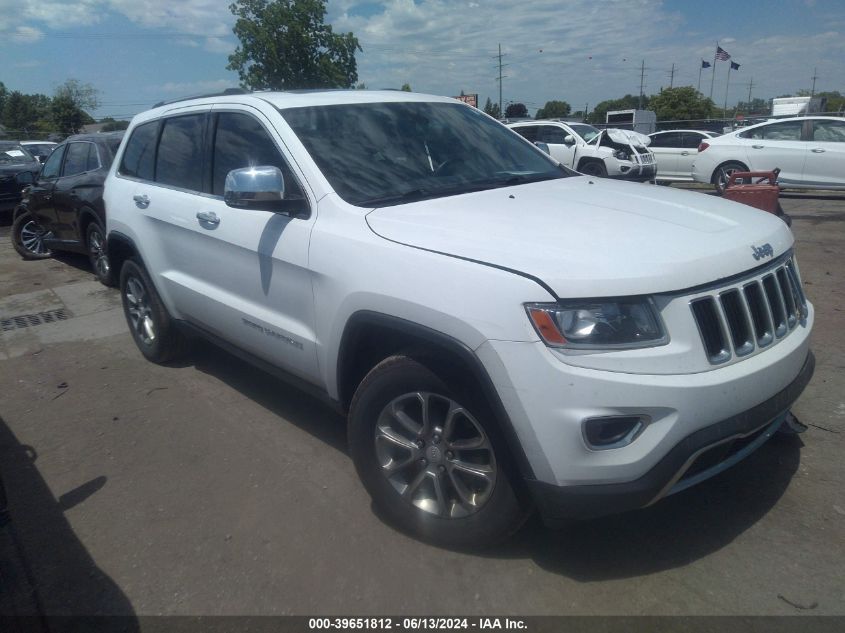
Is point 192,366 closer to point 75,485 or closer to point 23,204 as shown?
point 75,485

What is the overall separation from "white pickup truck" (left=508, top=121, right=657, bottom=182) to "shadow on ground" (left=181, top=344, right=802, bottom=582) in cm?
1233

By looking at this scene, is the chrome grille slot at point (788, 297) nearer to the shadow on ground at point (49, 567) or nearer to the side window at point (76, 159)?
the shadow on ground at point (49, 567)

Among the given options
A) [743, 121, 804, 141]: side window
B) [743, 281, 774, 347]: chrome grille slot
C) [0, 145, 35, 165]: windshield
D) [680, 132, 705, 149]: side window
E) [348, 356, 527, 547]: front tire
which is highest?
[743, 281, 774, 347]: chrome grille slot

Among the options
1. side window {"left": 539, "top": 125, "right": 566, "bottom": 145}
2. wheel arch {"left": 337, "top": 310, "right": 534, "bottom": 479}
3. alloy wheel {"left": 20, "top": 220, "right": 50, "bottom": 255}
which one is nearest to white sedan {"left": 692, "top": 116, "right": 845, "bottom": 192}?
side window {"left": 539, "top": 125, "right": 566, "bottom": 145}

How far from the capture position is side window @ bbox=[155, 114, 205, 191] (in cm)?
432

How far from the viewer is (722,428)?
7.88 ft

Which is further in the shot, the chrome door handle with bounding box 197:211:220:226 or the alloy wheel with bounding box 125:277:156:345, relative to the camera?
the alloy wheel with bounding box 125:277:156:345

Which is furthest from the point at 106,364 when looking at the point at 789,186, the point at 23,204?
the point at 789,186

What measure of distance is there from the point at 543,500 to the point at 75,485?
8.73 ft

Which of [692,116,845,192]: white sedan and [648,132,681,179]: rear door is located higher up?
[692,116,845,192]: white sedan

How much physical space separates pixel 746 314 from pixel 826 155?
1227 centimetres

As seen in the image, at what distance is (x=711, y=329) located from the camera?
243 cm

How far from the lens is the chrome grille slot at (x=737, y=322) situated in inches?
98.0

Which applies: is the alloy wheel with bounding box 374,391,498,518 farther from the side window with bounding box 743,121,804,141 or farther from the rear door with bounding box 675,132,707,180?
the rear door with bounding box 675,132,707,180
